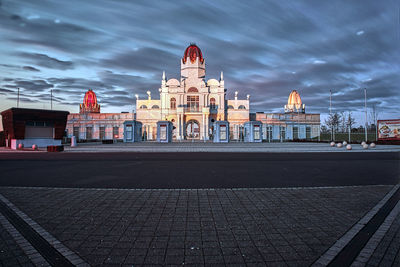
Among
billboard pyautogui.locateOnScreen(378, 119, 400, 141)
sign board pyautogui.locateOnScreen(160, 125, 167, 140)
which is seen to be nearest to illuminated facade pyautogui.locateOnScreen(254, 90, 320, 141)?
billboard pyautogui.locateOnScreen(378, 119, 400, 141)

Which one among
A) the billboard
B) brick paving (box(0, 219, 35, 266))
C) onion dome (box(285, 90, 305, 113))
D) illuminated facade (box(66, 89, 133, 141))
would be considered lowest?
brick paving (box(0, 219, 35, 266))

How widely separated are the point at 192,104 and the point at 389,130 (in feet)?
130

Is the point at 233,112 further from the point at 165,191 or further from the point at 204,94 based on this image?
the point at 165,191

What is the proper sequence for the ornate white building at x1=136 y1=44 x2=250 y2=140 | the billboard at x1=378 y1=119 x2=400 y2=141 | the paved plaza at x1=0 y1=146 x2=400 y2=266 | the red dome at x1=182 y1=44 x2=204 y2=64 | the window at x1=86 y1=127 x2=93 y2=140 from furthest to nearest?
the red dome at x1=182 y1=44 x2=204 y2=64 < the window at x1=86 y1=127 x2=93 y2=140 < the ornate white building at x1=136 y1=44 x2=250 y2=140 < the billboard at x1=378 y1=119 x2=400 y2=141 < the paved plaza at x1=0 y1=146 x2=400 y2=266

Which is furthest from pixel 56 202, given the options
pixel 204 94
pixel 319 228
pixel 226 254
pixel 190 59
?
pixel 190 59

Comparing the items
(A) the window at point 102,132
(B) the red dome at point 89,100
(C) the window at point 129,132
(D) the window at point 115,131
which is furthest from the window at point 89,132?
(B) the red dome at point 89,100

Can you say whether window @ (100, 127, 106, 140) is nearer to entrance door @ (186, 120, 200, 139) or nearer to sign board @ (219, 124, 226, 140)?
entrance door @ (186, 120, 200, 139)

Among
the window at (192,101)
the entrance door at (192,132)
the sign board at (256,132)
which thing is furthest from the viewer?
the entrance door at (192,132)

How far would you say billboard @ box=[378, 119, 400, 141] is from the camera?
35.2m

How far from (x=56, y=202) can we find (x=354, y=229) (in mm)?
6217

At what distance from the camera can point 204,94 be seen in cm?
6003

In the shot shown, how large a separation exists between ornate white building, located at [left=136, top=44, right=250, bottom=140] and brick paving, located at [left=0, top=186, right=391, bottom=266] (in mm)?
51566

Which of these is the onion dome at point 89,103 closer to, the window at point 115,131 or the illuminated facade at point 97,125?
the illuminated facade at point 97,125

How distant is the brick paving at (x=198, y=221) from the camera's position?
10.7ft
